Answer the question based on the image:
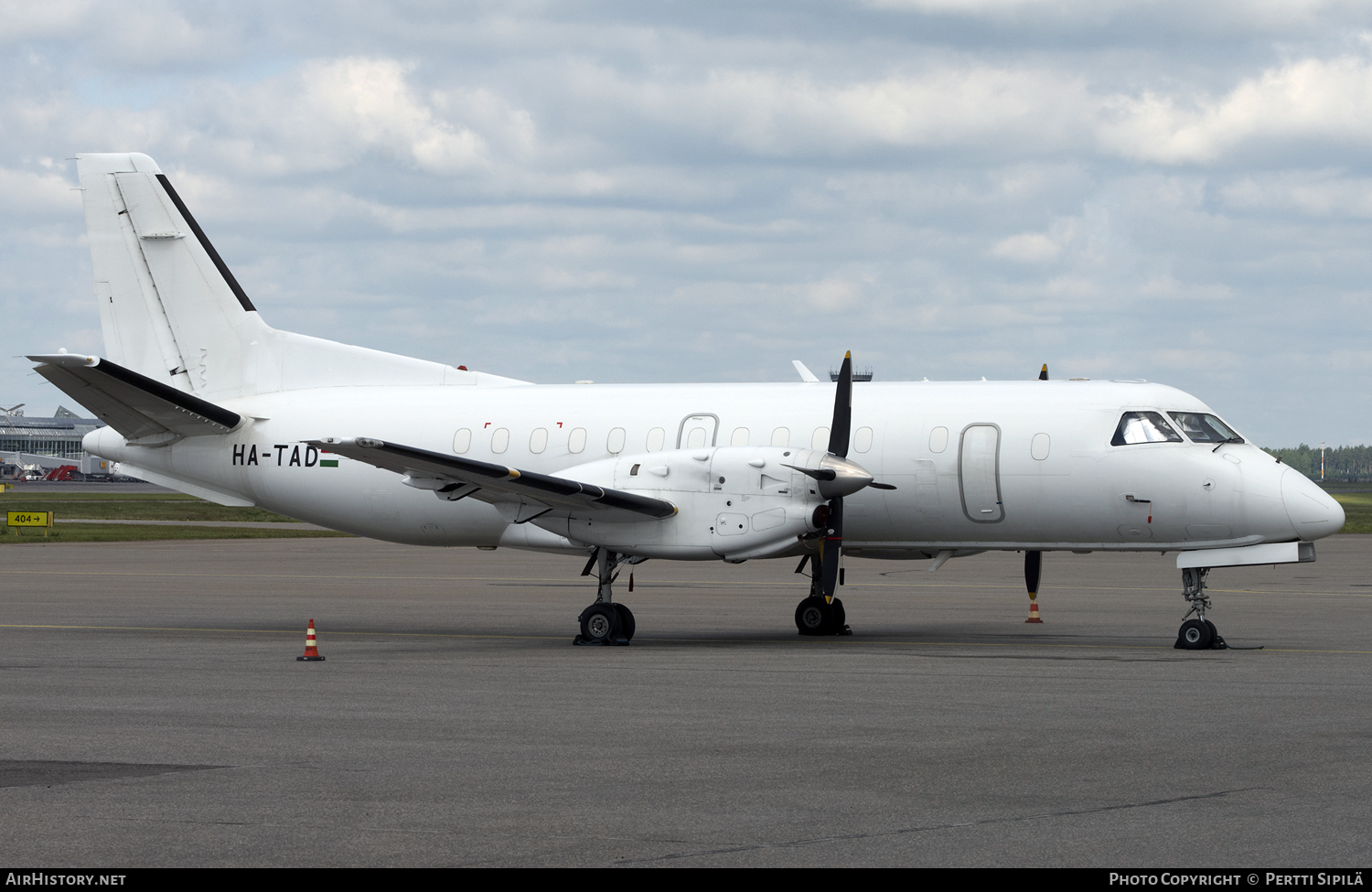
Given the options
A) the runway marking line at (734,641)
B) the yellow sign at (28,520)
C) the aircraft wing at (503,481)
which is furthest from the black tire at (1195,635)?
the yellow sign at (28,520)

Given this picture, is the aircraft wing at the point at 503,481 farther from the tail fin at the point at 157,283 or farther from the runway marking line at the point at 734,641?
the tail fin at the point at 157,283

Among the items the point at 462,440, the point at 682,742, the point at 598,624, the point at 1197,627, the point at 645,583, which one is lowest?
the point at 682,742

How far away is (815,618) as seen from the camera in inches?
872

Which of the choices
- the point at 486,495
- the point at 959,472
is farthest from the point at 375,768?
the point at 959,472

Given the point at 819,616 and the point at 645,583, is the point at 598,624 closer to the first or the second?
the point at 819,616

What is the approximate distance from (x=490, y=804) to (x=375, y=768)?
1.58 metres

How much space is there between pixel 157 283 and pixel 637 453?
29.3ft

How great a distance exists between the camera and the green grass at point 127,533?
52031 millimetres

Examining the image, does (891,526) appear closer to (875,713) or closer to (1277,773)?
(875,713)

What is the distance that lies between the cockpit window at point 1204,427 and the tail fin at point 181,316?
11.0 m

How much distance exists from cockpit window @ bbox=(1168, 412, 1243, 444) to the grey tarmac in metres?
2.84

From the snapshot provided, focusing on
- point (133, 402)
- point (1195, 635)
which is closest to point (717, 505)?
point (1195, 635)

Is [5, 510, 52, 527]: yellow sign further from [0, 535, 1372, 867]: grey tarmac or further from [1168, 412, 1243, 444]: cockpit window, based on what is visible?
[1168, 412, 1243, 444]: cockpit window

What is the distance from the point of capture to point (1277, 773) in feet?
32.8
